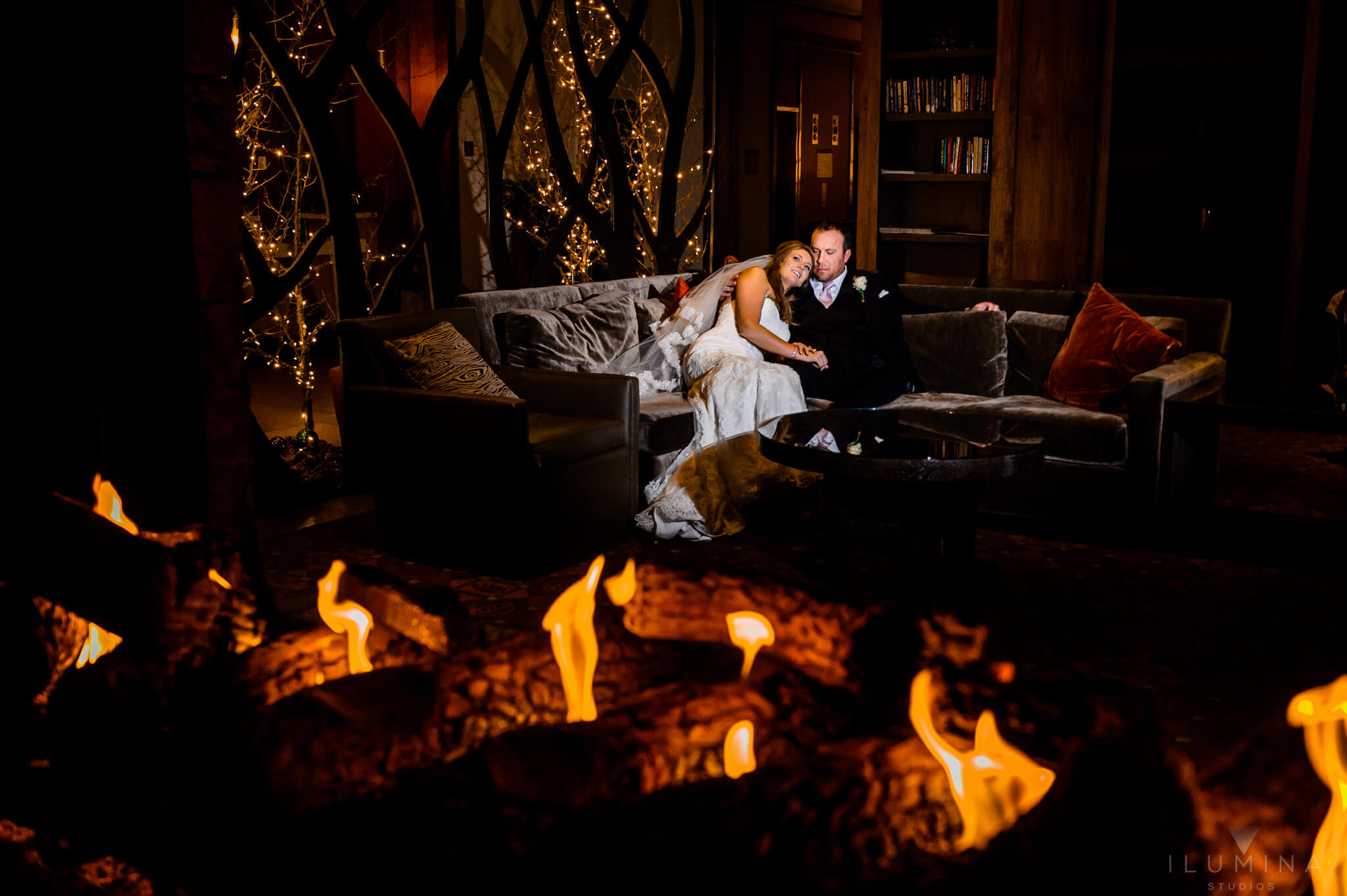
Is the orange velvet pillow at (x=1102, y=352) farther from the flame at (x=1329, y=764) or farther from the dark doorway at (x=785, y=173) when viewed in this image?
the dark doorway at (x=785, y=173)

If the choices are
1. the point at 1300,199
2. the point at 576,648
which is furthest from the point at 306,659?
the point at 1300,199

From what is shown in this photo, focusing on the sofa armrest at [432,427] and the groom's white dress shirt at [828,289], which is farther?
the groom's white dress shirt at [828,289]

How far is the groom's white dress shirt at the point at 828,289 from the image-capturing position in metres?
4.88

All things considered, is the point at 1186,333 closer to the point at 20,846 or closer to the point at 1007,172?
the point at 1007,172

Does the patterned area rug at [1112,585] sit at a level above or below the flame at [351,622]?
below

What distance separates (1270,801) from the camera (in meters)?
1.30

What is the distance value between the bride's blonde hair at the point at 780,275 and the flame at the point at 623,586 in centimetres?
303

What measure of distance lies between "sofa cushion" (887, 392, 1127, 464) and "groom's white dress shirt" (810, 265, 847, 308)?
0.67 m

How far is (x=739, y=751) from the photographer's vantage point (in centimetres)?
149

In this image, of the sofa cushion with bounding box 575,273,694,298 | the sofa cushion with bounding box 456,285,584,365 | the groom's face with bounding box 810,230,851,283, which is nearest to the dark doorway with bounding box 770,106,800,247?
the sofa cushion with bounding box 575,273,694,298

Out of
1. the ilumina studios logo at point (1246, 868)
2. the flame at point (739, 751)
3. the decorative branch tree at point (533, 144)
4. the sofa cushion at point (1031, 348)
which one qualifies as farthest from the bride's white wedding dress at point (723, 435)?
the ilumina studios logo at point (1246, 868)

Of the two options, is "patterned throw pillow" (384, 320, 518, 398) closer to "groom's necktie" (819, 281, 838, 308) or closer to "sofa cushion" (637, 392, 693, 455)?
"sofa cushion" (637, 392, 693, 455)

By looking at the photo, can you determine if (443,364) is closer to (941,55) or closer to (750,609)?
(750,609)

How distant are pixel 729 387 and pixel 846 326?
0.75 m
